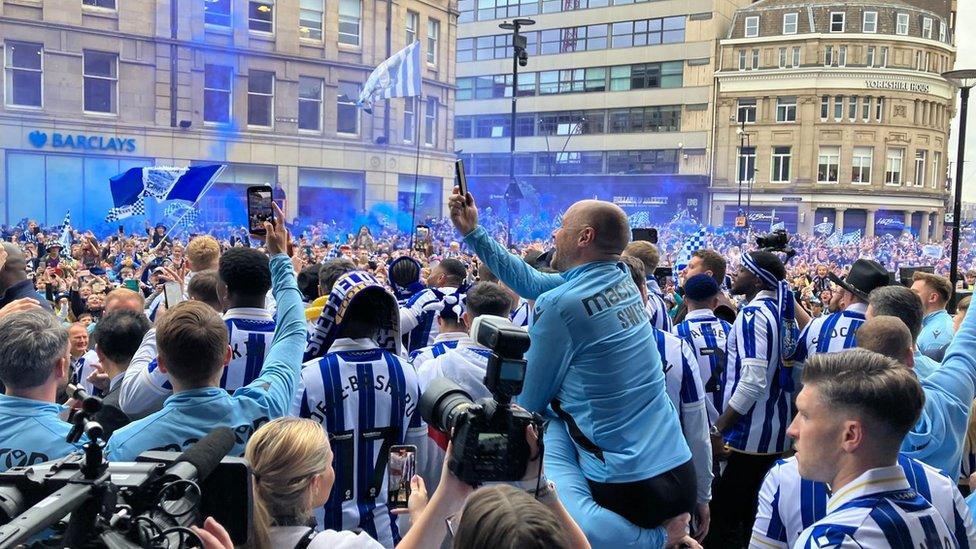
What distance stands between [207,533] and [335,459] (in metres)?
1.84

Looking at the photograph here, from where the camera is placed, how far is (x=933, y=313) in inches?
259

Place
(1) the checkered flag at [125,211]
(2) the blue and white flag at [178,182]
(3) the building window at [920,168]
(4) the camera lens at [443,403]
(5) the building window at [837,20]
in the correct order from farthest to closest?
(3) the building window at [920,168]
(5) the building window at [837,20]
(1) the checkered flag at [125,211]
(2) the blue and white flag at [178,182]
(4) the camera lens at [443,403]

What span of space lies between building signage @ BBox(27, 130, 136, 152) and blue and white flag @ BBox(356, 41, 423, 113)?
9.55 m

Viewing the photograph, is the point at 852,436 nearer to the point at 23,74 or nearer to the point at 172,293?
the point at 172,293

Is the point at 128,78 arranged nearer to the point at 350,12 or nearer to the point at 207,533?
the point at 350,12

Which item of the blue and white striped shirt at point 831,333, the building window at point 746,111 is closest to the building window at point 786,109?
the building window at point 746,111

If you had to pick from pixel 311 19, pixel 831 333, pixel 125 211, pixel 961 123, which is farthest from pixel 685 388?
pixel 311 19

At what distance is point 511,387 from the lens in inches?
81.7

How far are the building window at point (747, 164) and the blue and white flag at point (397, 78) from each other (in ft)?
116

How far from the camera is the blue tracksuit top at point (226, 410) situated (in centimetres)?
300

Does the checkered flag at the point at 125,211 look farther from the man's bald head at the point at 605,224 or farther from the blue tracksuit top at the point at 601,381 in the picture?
the blue tracksuit top at the point at 601,381

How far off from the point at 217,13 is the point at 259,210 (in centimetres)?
2789

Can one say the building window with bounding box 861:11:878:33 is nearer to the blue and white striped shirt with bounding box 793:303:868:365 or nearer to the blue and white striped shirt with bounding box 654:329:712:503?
the blue and white striped shirt with bounding box 793:303:868:365

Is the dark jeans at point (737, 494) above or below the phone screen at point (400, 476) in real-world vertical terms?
below
